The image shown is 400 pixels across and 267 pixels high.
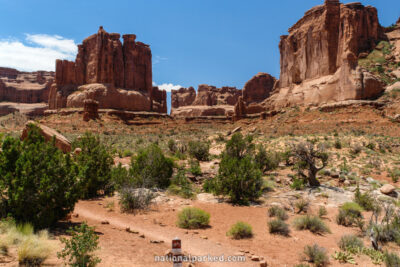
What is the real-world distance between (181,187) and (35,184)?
25.2ft

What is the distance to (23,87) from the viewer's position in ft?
319

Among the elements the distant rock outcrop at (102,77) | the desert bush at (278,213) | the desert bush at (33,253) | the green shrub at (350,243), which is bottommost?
the green shrub at (350,243)

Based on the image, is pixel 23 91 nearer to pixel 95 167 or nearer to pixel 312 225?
pixel 95 167

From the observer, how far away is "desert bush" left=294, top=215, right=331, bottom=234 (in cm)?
841

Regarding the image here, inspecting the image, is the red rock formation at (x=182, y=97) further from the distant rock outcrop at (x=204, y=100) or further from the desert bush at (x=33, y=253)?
the desert bush at (x=33, y=253)

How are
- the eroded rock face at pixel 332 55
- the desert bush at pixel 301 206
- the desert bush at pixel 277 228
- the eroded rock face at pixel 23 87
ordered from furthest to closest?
the eroded rock face at pixel 23 87 < the eroded rock face at pixel 332 55 < the desert bush at pixel 301 206 < the desert bush at pixel 277 228

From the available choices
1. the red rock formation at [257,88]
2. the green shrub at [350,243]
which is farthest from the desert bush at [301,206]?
the red rock formation at [257,88]

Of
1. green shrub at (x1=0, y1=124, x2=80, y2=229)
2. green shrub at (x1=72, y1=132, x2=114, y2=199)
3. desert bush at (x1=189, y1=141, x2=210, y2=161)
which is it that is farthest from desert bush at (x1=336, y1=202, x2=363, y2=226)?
desert bush at (x1=189, y1=141, x2=210, y2=161)

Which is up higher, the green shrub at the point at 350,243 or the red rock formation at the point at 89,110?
the red rock formation at the point at 89,110

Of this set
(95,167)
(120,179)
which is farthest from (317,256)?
(95,167)

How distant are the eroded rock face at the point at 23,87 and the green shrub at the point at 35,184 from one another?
105049mm

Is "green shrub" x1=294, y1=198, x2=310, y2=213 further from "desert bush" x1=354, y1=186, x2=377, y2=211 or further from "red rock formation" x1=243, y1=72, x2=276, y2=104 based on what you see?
"red rock formation" x1=243, y1=72, x2=276, y2=104

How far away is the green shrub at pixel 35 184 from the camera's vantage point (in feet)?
19.1

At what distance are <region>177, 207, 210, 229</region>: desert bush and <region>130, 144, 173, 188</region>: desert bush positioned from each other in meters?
3.86
